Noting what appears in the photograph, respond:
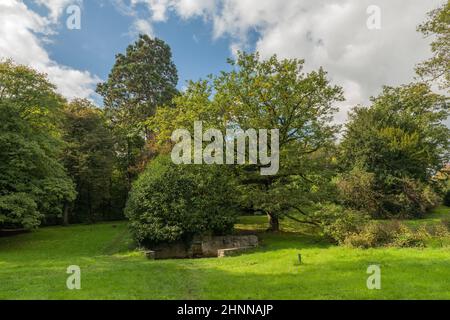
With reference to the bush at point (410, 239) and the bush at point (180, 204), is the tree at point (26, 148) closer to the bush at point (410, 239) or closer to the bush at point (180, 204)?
the bush at point (180, 204)

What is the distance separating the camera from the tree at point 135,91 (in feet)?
126

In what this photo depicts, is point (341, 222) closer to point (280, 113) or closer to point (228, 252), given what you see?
point (228, 252)

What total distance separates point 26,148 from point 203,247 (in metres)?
12.2

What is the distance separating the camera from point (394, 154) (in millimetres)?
29266

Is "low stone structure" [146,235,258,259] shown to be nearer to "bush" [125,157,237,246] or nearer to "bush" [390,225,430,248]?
"bush" [125,157,237,246]

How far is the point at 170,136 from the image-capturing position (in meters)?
22.1

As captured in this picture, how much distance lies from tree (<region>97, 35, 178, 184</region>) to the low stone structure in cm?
2178

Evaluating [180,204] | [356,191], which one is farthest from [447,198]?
[180,204]

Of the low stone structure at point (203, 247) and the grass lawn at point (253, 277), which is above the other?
the grass lawn at point (253, 277)

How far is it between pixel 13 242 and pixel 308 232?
19522mm

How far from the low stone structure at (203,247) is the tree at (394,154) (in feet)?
41.0

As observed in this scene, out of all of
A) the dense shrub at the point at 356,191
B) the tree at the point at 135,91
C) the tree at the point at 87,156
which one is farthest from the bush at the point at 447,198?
the tree at the point at 87,156
